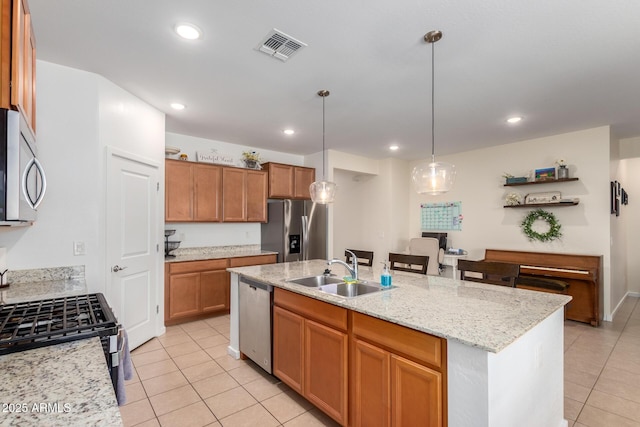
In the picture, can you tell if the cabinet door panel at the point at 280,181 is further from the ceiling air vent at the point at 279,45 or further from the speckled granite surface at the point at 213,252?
the ceiling air vent at the point at 279,45

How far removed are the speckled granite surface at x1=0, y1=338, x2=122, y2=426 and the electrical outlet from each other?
1673 millimetres

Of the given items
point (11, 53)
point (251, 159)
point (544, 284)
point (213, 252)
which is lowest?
point (544, 284)

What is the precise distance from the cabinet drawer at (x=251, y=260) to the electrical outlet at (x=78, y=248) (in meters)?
1.91

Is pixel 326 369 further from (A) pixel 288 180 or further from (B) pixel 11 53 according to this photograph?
(A) pixel 288 180

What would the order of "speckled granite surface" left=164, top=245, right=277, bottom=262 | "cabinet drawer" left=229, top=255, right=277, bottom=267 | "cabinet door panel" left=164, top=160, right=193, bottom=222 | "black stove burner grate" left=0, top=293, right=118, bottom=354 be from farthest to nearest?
"cabinet drawer" left=229, top=255, right=277, bottom=267, "speckled granite surface" left=164, top=245, right=277, bottom=262, "cabinet door panel" left=164, top=160, right=193, bottom=222, "black stove burner grate" left=0, top=293, right=118, bottom=354

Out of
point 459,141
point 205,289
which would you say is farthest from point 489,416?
point 459,141

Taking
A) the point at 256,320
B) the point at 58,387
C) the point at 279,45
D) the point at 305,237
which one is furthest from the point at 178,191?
the point at 58,387

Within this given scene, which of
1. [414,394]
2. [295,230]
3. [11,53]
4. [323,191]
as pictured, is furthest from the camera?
[295,230]

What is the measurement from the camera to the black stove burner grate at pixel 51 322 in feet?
3.91

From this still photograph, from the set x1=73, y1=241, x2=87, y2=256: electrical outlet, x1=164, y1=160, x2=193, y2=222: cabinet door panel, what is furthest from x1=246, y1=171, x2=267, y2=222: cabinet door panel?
x1=73, y1=241, x2=87, y2=256: electrical outlet

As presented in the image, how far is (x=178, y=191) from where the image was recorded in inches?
160

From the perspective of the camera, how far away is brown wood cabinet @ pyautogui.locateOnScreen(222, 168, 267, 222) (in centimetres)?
452

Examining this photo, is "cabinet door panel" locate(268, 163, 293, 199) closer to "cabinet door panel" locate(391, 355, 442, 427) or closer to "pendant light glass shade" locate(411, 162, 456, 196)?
"pendant light glass shade" locate(411, 162, 456, 196)

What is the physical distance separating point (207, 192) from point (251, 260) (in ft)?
3.80
